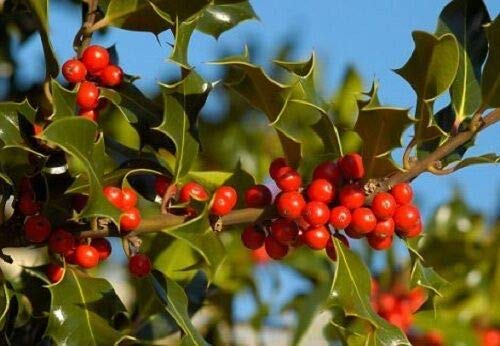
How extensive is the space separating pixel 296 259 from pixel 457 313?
1.85ft

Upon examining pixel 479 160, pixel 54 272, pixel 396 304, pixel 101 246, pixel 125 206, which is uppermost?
pixel 479 160

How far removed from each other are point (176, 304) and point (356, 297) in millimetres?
251

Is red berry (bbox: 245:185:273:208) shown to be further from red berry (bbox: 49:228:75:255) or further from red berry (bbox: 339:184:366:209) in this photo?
red berry (bbox: 49:228:75:255)

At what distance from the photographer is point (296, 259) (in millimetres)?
3062

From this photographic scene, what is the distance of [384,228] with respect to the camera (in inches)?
62.2

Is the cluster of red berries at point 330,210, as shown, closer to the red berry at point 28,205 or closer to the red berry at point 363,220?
the red berry at point 363,220

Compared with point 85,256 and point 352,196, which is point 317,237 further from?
point 85,256

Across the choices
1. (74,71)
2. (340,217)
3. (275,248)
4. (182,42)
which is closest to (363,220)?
(340,217)

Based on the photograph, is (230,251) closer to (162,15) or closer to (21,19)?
(21,19)

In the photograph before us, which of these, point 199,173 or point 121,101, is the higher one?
point 121,101

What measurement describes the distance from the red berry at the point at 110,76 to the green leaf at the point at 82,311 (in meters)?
0.27

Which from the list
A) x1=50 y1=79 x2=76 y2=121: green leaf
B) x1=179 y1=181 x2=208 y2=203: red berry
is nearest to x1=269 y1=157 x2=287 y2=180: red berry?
x1=179 y1=181 x2=208 y2=203: red berry

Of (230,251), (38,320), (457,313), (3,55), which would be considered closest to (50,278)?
(38,320)

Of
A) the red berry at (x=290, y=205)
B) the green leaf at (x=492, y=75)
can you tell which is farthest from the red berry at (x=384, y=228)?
the green leaf at (x=492, y=75)
